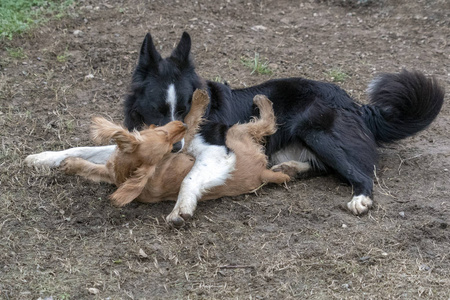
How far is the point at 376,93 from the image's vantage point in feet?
16.5

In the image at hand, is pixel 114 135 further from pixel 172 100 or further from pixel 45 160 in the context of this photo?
pixel 45 160

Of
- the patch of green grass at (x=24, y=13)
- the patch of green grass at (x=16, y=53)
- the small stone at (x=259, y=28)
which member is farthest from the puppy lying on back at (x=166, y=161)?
the patch of green grass at (x=24, y=13)

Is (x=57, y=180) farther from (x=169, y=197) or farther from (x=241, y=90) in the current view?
(x=241, y=90)

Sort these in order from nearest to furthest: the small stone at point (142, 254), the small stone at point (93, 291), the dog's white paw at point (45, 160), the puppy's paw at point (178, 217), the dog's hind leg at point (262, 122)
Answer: the small stone at point (93, 291) < the small stone at point (142, 254) < the puppy's paw at point (178, 217) < the dog's white paw at point (45, 160) < the dog's hind leg at point (262, 122)

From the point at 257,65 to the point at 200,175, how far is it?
8.57ft

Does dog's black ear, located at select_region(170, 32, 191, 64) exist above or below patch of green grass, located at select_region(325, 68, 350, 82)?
above

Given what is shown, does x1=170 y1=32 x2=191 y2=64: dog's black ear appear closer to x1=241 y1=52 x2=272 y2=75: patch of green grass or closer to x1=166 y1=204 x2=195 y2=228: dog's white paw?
x1=166 y1=204 x2=195 y2=228: dog's white paw

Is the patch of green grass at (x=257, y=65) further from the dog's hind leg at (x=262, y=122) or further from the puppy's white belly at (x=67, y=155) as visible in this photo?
the puppy's white belly at (x=67, y=155)

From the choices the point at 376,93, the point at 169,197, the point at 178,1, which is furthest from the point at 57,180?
the point at 178,1

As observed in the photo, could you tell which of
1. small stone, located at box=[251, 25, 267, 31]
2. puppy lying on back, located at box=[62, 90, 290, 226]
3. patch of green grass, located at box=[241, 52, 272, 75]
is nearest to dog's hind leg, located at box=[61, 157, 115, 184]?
puppy lying on back, located at box=[62, 90, 290, 226]

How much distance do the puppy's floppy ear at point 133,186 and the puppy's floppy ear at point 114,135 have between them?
179mm

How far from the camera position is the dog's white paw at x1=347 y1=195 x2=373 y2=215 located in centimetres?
421

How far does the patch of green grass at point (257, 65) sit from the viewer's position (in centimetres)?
653

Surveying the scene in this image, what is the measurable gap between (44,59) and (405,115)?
424cm
